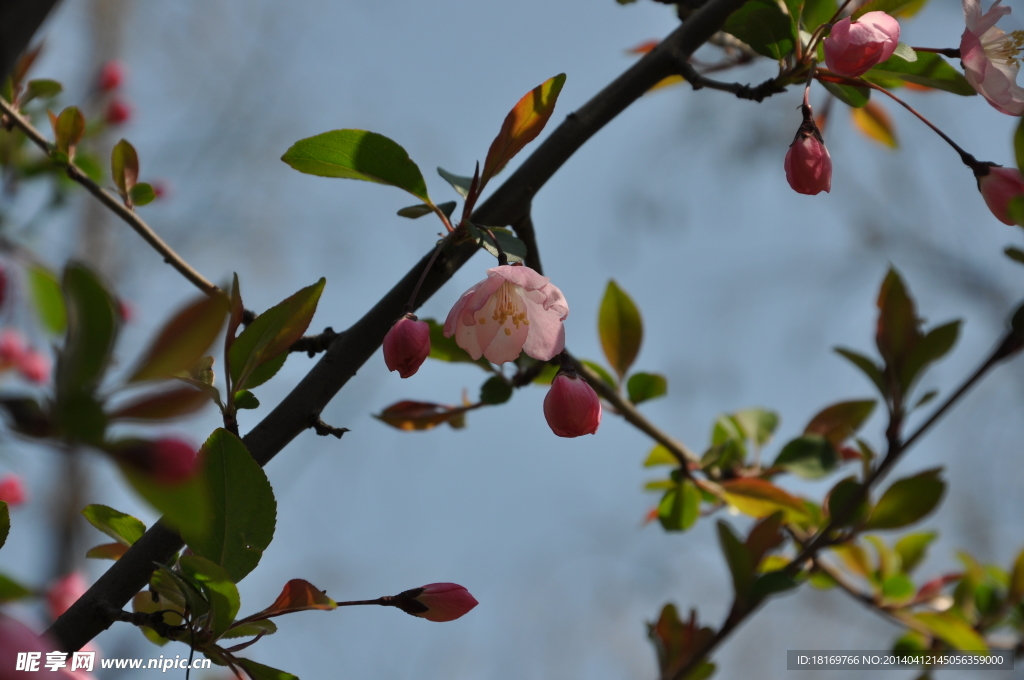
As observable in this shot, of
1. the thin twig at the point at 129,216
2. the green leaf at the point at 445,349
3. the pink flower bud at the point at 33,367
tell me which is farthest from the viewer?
the pink flower bud at the point at 33,367

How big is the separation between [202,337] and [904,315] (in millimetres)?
893

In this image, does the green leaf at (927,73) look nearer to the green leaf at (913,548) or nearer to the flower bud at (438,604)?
the flower bud at (438,604)

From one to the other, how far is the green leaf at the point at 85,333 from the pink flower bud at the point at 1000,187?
2.23 ft

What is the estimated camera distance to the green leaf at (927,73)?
68 centimetres

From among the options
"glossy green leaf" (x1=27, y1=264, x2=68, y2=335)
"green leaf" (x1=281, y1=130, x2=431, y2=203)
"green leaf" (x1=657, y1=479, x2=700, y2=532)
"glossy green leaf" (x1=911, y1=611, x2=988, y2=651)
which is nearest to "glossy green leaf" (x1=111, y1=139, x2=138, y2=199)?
"green leaf" (x1=281, y1=130, x2=431, y2=203)

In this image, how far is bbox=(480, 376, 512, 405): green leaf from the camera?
897 millimetres

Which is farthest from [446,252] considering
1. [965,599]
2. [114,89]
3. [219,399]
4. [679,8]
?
[114,89]

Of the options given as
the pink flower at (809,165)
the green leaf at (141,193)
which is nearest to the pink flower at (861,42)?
the pink flower at (809,165)

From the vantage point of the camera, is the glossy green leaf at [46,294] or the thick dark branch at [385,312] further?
the thick dark branch at [385,312]

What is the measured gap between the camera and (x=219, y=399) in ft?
1.87

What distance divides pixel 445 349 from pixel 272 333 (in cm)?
32

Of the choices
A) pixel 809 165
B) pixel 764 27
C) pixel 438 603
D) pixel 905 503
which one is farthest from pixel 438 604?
pixel 905 503

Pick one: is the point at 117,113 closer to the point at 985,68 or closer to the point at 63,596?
the point at 63,596

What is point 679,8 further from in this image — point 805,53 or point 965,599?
point 965,599
